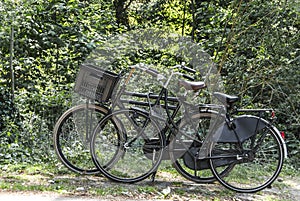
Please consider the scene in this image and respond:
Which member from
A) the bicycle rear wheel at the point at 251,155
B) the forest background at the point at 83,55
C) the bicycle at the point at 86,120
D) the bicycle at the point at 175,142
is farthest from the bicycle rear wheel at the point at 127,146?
the forest background at the point at 83,55

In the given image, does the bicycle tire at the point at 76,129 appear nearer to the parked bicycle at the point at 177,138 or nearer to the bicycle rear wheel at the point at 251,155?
the parked bicycle at the point at 177,138

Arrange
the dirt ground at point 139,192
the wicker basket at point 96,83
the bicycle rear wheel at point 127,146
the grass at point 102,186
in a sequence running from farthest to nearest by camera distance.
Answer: the bicycle rear wheel at point 127,146 < the wicker basket at point 96,83 < the grass at point 102,186 < the dirt ground at point 139,192

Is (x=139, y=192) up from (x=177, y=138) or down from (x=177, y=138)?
down

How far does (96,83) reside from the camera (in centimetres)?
404

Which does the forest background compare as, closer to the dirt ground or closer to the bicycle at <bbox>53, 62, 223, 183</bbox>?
the bicycle at <bbox>53, 62, 223, 183</bbox>

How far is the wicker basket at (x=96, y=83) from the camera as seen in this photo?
402 cm

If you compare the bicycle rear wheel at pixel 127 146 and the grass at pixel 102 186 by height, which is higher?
the bicycle rear wheel at pixel 127 146

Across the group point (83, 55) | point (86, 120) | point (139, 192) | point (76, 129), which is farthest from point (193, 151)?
point (83, 55)

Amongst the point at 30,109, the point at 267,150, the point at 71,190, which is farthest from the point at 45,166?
the point at 267,150

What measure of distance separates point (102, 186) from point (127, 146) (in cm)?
46

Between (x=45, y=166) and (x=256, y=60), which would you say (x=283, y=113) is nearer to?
(x=256, y=60)

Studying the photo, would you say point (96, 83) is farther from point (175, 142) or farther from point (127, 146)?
point (175, 142)

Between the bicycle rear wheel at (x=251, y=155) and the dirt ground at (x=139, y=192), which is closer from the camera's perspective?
the dirt ground at (x=139, y=192)

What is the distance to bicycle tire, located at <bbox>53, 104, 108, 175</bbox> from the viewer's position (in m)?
4.23
